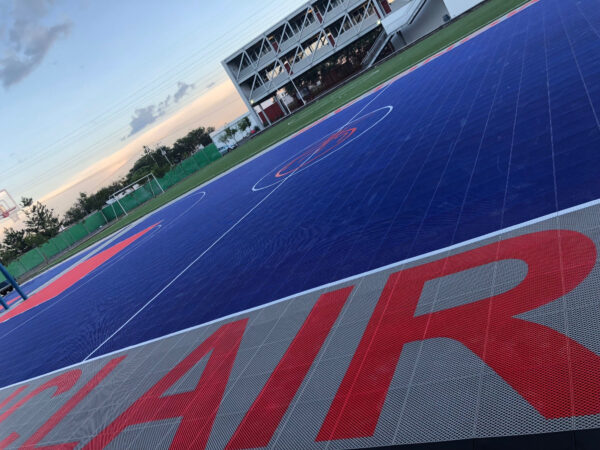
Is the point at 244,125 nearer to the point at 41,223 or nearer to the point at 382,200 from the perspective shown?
the point at 41,223

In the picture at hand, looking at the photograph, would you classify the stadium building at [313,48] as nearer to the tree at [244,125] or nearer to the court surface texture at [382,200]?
the tree at [244,125]

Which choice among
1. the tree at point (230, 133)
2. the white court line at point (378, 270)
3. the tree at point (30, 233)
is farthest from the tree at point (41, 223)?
the white court line at point (378, 270)

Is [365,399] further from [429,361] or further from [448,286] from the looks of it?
[448,286]

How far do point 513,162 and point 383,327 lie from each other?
487cm

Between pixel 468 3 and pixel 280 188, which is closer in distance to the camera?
pixel 280 188

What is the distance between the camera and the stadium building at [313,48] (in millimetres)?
56844

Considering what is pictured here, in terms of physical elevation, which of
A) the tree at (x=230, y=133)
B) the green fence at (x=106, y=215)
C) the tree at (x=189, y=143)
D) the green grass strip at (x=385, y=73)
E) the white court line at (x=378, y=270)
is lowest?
the white court line at (x=378, y=270)

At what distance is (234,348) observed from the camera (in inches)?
291

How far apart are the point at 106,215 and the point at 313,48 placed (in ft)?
123

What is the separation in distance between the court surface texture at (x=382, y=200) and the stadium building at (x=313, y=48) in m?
37.1

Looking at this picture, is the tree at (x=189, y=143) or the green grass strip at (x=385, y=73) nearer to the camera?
the green grass strip at (x=385, y=73)

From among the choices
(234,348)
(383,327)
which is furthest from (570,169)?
(234,348)

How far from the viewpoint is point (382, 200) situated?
10.1m

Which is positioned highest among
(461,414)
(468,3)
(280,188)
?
(468,3)
